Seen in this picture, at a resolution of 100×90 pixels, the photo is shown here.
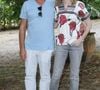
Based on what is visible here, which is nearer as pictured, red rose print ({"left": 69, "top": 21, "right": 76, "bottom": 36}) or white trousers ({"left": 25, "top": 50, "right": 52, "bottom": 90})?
white trousers ({"left": 25, "top": 50, "right": 52, "bottom": 90})

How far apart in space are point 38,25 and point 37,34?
0.40ft

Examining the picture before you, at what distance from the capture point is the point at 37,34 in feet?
17.5

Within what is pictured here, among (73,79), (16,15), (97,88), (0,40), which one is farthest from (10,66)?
(0,40)

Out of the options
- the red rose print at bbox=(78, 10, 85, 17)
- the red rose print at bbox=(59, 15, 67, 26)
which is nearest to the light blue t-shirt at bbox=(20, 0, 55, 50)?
the red rose print at bbox=(59, 15, 67, 26)

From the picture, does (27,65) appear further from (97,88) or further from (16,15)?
(16,15)

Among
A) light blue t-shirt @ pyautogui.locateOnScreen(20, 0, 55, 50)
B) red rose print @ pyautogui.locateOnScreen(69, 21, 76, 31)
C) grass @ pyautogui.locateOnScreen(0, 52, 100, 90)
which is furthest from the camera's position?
grass @ pyautogui.locateOnScreen(0, 52, 100, 90)

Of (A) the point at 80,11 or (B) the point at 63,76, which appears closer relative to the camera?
(A) the point at 80,11

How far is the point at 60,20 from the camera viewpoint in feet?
18.2

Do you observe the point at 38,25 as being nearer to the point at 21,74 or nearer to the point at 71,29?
the point at 71,29

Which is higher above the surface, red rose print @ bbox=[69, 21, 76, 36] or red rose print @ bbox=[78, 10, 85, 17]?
red rose print @ bbox=[78, 10, 85, 17]

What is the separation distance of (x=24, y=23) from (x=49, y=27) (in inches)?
14.2

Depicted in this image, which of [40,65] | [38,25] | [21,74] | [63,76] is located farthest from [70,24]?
[21,74]

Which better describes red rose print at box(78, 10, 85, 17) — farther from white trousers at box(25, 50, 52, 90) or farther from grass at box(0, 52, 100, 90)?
grass at box(0, 52, 100, 90)

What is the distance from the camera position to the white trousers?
538cm
